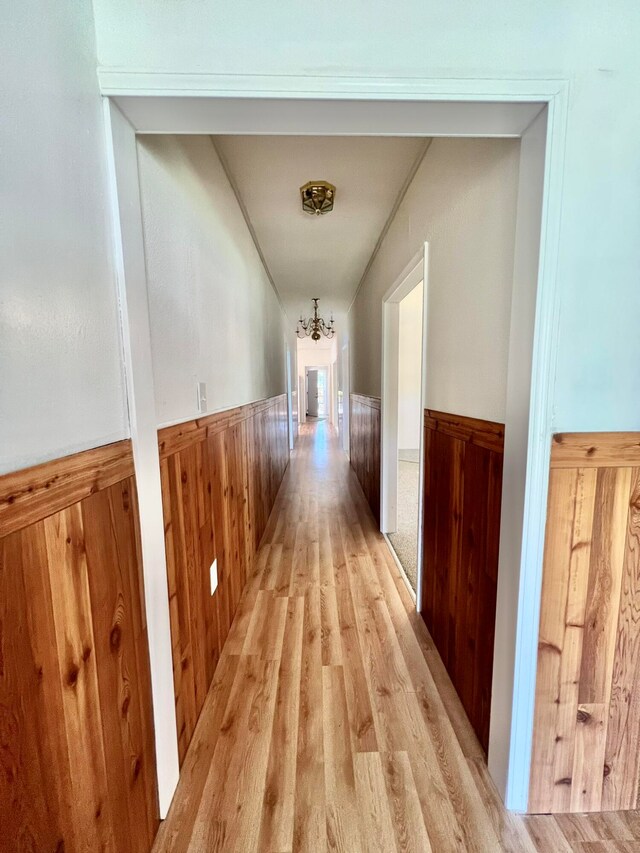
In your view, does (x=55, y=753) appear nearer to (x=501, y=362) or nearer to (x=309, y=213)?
(x=501, y=362)

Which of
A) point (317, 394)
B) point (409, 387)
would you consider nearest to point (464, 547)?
point (409, 387)

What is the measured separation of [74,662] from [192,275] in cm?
137

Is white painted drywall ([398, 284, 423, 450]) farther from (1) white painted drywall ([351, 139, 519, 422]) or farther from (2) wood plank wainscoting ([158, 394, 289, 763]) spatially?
(2) wood plank wainscoting ([158, 394, 289, 763])

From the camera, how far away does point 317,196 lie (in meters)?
2.19

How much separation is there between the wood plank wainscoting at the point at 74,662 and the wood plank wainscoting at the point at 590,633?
1.21 meters

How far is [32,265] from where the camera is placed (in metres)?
0.65

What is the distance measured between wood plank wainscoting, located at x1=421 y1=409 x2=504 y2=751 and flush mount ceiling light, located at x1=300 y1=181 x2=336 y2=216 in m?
1.53

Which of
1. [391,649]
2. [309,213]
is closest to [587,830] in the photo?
[391,649]

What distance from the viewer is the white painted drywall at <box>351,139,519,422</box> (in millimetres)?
1145

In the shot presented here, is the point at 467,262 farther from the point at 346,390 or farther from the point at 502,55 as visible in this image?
the point at 346,390

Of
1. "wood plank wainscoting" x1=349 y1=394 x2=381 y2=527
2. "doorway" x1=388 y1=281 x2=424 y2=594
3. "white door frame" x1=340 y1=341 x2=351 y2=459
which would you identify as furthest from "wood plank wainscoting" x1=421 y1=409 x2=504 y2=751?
"white door frame" x1=340 y1=341 x2=351 y2=459

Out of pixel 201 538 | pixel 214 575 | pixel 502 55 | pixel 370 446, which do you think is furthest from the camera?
pixel 370 446

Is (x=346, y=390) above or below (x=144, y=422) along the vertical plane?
below

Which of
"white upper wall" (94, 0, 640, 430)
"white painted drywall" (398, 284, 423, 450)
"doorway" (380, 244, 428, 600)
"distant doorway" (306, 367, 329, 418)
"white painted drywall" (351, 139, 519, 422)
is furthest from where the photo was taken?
"distant doorway" (306, 367, 329, 418)
